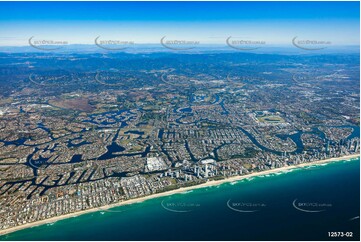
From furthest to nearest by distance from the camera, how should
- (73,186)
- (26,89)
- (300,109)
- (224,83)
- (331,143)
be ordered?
1. (224,83)
2. (26,89)
3. (300,109)
4. (331,143)
5. (73,186)

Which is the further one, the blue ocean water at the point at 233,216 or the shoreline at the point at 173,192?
the shoreline at the point at 173,192

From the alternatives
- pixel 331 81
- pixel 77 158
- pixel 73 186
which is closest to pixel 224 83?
pixel 331 81

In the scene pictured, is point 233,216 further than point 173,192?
No

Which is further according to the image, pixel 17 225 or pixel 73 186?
pixel 73 186

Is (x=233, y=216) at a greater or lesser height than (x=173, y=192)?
lesser

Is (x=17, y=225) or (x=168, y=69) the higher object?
(x=168, y=69)

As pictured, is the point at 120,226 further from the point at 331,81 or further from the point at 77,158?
the point at 331,81

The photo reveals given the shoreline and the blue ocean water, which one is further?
the shoreline

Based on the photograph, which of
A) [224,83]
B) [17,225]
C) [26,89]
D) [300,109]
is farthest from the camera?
[224,83]
